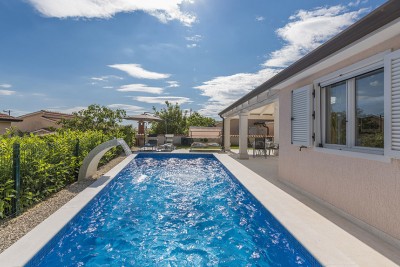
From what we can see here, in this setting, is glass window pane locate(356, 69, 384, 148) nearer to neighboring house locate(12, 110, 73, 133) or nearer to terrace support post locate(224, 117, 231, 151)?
terrace support post locate(224, 117, 231, 151)

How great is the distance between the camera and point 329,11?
30.2 ft

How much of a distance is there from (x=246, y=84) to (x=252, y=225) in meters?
19.8

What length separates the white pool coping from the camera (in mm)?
3379

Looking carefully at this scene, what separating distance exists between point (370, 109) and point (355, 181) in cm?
149

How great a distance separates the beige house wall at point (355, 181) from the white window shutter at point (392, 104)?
0.69ft

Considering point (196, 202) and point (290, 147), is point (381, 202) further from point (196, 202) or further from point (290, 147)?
point (196, 202)

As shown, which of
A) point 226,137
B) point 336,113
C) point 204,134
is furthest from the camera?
point 204,134

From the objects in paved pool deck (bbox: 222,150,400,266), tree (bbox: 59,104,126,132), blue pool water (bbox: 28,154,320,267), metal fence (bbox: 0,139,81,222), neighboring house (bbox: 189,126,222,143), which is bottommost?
blue pool water (bbox: 28,154,320,267)

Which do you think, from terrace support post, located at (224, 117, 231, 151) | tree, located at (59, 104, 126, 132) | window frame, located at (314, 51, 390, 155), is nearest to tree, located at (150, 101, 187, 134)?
tree, located at (59, 104, 126, 132)

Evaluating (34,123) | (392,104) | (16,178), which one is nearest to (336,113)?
(392,104)

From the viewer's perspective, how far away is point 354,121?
5043 millimetres

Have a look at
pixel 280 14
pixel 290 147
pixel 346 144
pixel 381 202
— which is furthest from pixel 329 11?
pixel 381 202

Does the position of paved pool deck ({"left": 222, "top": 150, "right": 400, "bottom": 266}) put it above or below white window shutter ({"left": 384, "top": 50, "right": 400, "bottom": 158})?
below

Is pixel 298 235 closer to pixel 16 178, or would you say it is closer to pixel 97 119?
pixel 16 178
